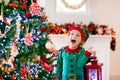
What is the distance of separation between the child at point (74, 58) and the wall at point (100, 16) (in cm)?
126

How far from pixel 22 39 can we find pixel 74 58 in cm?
90

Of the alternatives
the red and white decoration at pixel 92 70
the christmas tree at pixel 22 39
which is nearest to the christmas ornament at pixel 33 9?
the christmas tree at pixel 22 39

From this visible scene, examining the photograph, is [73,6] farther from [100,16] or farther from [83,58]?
[83,58]

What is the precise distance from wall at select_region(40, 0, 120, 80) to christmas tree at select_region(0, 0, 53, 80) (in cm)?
201

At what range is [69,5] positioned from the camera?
4309mm

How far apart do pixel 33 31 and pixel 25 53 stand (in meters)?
0.20

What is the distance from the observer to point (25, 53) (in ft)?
7.38

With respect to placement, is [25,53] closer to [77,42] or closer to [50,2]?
[77,42]

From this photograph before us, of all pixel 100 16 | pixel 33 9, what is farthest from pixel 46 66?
pixel 100 16

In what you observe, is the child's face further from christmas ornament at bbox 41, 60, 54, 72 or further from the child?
christmas ornament at bbox 41, 60, 54, 72

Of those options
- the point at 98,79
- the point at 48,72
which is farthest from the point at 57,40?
the point at 48,72

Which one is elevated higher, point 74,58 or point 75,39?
point 75,39

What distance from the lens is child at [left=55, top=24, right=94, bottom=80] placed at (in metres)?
2.97

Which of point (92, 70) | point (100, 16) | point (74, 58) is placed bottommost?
point (92, 70)
